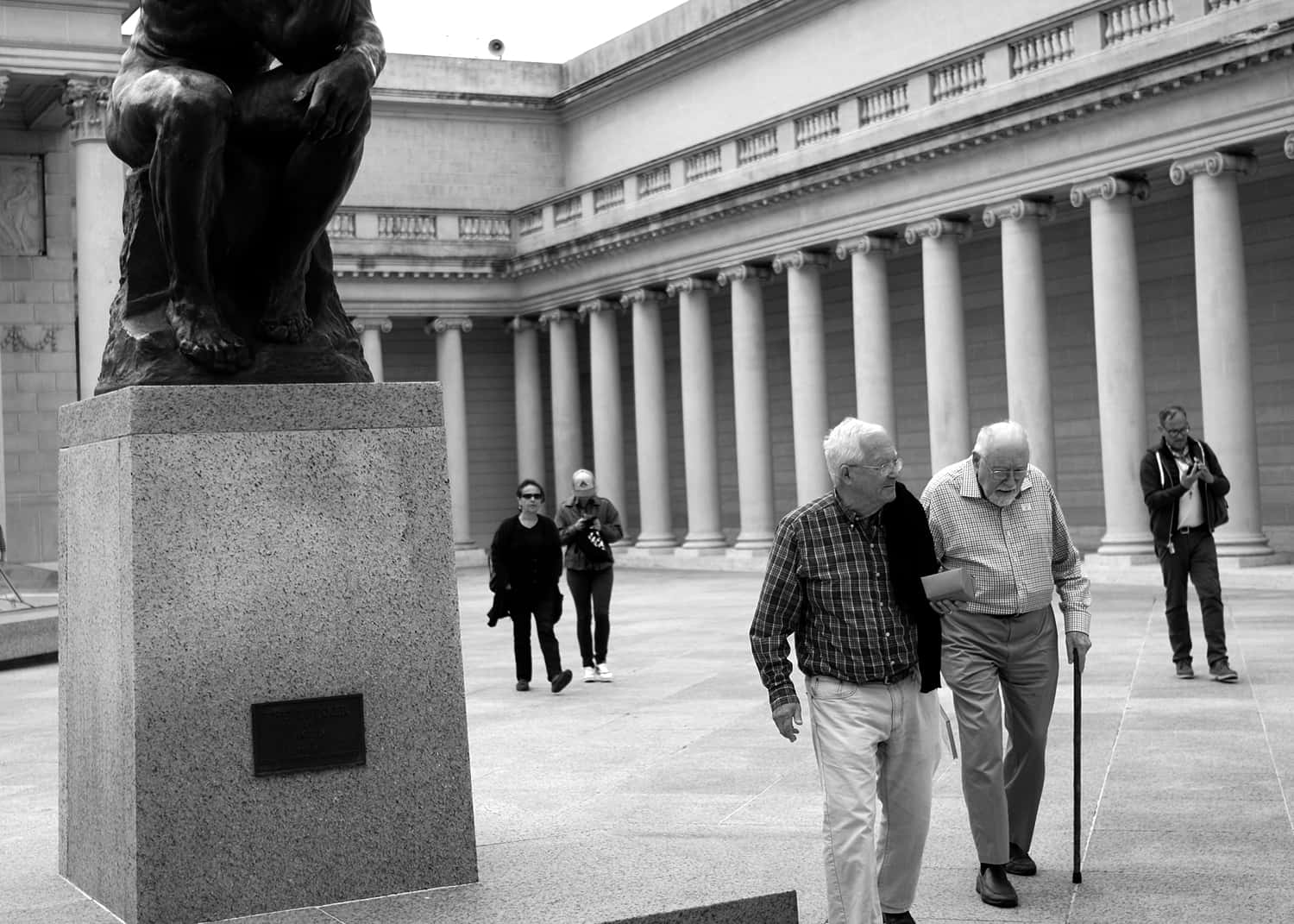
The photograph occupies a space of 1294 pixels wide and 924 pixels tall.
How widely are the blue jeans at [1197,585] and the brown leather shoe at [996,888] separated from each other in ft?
25.5

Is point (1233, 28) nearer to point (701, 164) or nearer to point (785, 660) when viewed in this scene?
point (701, 164)

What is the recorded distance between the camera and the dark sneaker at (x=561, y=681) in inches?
625

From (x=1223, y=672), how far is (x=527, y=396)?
34.1 meters

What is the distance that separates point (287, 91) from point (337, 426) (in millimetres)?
1412

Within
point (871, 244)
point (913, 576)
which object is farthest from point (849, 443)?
point (871, 244)

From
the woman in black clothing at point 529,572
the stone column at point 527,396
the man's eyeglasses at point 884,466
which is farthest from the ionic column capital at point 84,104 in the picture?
the man's eyeglasses at point 884,466

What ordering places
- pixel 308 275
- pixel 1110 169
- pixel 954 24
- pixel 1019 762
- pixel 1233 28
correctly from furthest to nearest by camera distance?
pixel 954 24 → pixel 1110 169 → pixel 1233 28 → pixel 1019 762 → pixel 308 275

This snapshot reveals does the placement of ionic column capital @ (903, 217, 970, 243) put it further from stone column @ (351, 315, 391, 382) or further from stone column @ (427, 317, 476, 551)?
stone column @ (351, 315, 391, 382)

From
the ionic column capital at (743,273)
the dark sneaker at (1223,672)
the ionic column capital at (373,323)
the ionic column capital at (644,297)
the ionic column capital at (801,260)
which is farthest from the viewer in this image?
the ionic column capital at (373,323)

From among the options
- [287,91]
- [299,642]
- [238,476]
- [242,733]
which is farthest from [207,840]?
[287,91]

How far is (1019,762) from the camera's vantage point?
26.4 feet

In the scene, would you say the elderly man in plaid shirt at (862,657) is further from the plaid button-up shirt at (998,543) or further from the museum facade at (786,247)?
the museum facade at (786,247)

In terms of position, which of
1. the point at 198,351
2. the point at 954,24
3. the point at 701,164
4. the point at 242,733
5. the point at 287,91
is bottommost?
the point at 242,733

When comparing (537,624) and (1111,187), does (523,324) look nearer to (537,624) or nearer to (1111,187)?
(1111,187)
